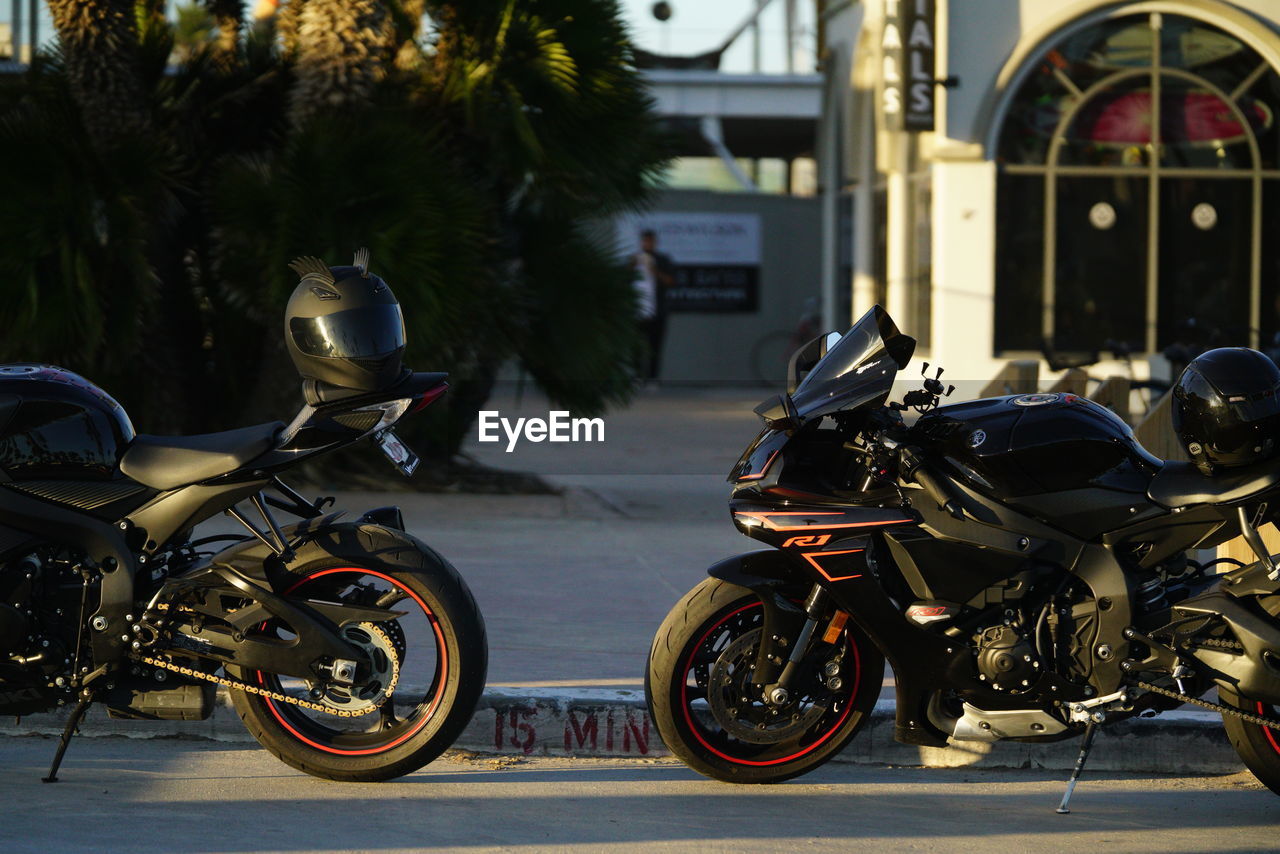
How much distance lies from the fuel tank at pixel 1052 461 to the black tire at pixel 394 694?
137 cm

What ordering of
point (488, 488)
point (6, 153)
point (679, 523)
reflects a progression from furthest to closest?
1. point (488, 488)
2. point (679, 523)
3. point (6, 153)

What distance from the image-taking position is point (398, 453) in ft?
15.8

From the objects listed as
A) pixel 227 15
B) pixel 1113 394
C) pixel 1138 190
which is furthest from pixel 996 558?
pixel 1138 190

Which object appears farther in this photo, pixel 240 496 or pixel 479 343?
pixel 479 343

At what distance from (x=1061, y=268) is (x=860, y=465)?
14.0 meters

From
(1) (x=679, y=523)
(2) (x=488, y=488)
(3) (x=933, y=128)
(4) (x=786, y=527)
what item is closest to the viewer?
(4) (x=786, y=527)

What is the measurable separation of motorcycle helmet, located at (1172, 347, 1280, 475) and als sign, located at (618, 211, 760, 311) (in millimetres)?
18860

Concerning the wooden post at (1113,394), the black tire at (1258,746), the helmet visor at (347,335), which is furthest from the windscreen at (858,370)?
the wooden post at (1113,394)

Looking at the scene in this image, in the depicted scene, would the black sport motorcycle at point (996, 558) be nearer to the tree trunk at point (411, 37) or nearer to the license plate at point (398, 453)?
the license plate at point (398, 453)

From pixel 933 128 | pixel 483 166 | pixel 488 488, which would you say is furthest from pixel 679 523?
pixel 933 128

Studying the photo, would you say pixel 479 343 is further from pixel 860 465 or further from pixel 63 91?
pixel 860 465

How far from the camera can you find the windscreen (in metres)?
4.76

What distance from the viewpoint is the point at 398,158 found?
997cm

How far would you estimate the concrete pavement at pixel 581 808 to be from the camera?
464 centimetres
